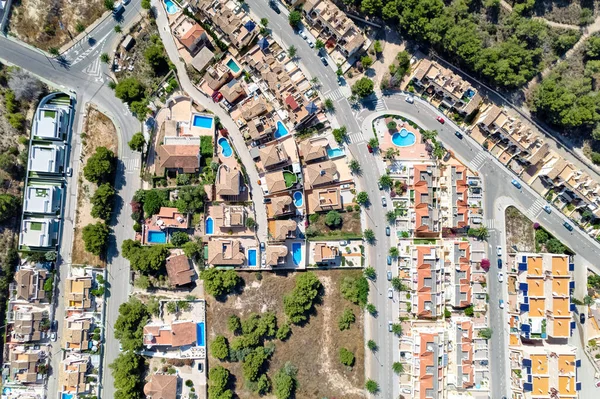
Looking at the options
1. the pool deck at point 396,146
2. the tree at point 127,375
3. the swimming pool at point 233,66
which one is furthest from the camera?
the pool deck at point 396,146

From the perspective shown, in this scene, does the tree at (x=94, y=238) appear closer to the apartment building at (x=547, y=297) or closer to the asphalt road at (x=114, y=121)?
the asphalt road at (x=114, y=121)

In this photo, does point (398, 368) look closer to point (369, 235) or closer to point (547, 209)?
point (369, 235)

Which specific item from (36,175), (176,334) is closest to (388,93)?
(176,334)

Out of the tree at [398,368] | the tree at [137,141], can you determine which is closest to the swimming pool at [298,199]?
the tree at [137,141]

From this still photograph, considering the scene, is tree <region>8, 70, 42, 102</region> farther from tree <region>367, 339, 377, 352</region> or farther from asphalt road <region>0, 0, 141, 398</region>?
tree <region>367, 339, 377, 352</region>

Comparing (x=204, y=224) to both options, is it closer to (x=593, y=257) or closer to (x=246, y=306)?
(x=246, y=306)

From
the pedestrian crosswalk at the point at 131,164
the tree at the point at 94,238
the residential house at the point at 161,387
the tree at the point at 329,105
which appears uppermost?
the tree at the point at 329,105
